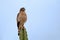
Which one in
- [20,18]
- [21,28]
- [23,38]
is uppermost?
[20,18]

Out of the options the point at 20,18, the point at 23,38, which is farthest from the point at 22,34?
the point at 20,18

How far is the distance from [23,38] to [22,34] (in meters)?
0.05

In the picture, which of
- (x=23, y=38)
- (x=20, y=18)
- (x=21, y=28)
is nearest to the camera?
(x=23, y=38)

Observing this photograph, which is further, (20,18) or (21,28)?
(20,18)

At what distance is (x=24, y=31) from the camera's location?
1.53 meters

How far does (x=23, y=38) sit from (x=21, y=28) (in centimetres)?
15

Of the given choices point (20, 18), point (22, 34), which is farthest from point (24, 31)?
point (20, 18)

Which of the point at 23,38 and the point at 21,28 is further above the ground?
the point at 21,28

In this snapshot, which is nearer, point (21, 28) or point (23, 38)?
point (23, 38)

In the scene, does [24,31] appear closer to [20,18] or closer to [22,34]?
[22,34]

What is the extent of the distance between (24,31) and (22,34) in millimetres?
53

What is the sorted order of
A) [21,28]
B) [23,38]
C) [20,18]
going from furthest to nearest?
1. [20,18]
2. [21,28]
3. [23,38]

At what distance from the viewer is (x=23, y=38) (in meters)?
1.47

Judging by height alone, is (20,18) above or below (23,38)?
above
